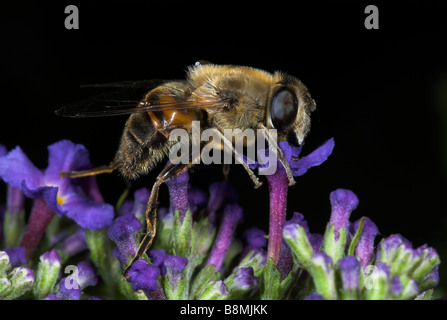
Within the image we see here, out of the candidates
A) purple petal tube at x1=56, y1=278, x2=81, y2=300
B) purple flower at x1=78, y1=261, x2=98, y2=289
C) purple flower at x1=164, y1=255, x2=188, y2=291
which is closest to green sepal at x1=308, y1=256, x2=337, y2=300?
purple flower at x1=164, y1=255, x2=188, y2=291

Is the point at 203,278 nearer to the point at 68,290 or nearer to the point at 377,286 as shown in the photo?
the point at 68,290

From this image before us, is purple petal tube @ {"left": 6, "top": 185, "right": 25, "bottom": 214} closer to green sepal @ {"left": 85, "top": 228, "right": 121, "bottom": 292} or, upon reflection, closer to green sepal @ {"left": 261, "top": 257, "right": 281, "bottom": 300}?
green sepal @ {"left": 85, "top": 228, "right": 121, "bottom": 292}

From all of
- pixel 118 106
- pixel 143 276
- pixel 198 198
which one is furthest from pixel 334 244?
pixel 118 106

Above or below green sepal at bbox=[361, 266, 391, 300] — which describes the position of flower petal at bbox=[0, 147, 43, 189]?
above

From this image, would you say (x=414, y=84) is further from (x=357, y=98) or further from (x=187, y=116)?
(x=187, y=116)
